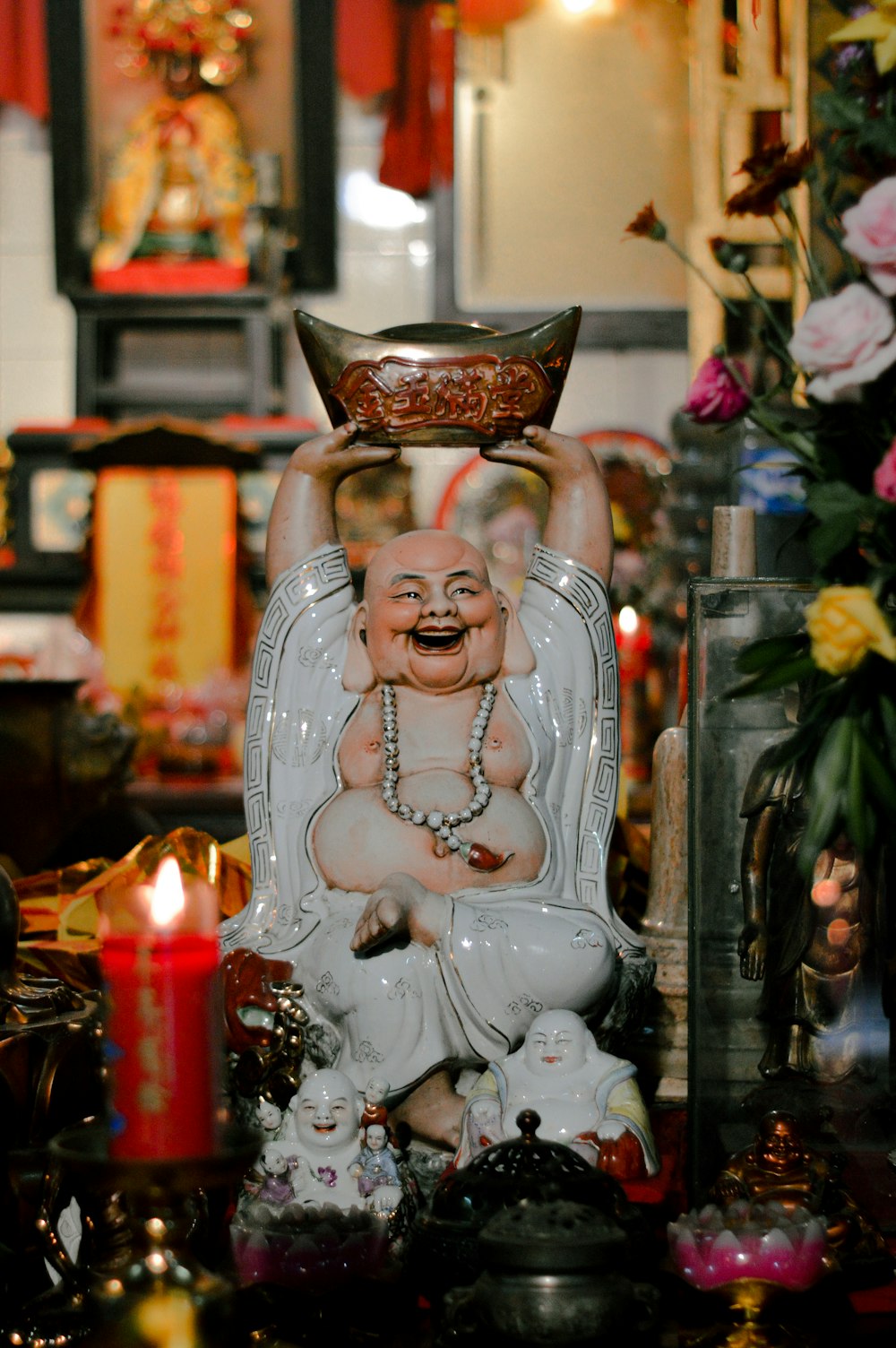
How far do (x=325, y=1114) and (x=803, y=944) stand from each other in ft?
1.69

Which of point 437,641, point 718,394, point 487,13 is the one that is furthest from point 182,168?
point 718,394

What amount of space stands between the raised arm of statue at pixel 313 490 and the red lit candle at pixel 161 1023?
3.62 ft

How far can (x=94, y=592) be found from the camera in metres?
5.61

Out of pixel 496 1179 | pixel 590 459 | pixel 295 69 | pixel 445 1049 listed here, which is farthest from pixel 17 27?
pixel 496 1179

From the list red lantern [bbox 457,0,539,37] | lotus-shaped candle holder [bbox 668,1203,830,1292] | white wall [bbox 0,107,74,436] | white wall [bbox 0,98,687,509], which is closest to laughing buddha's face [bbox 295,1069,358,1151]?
lotus-shaped candle holder [bbox 668,1203,830,1292]

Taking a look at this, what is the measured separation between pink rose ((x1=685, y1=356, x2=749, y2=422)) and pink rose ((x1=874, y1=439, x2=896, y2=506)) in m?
0.22

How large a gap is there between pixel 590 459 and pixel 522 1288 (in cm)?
107

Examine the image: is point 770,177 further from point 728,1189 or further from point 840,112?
point 728,1189

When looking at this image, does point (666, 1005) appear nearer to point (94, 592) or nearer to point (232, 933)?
point (232, 933)

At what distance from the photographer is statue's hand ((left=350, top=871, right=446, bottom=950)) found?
1.65 metres

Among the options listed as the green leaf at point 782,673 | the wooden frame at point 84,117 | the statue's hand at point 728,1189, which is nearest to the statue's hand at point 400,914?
the statue's hand at point 728,1189

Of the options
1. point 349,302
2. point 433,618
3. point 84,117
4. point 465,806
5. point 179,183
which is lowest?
point 465,806

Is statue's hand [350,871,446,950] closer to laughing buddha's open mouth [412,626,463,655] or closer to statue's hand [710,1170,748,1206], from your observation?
laughing buddha's open mouth [412,626,463,655]

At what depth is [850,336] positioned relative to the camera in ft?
4.01
